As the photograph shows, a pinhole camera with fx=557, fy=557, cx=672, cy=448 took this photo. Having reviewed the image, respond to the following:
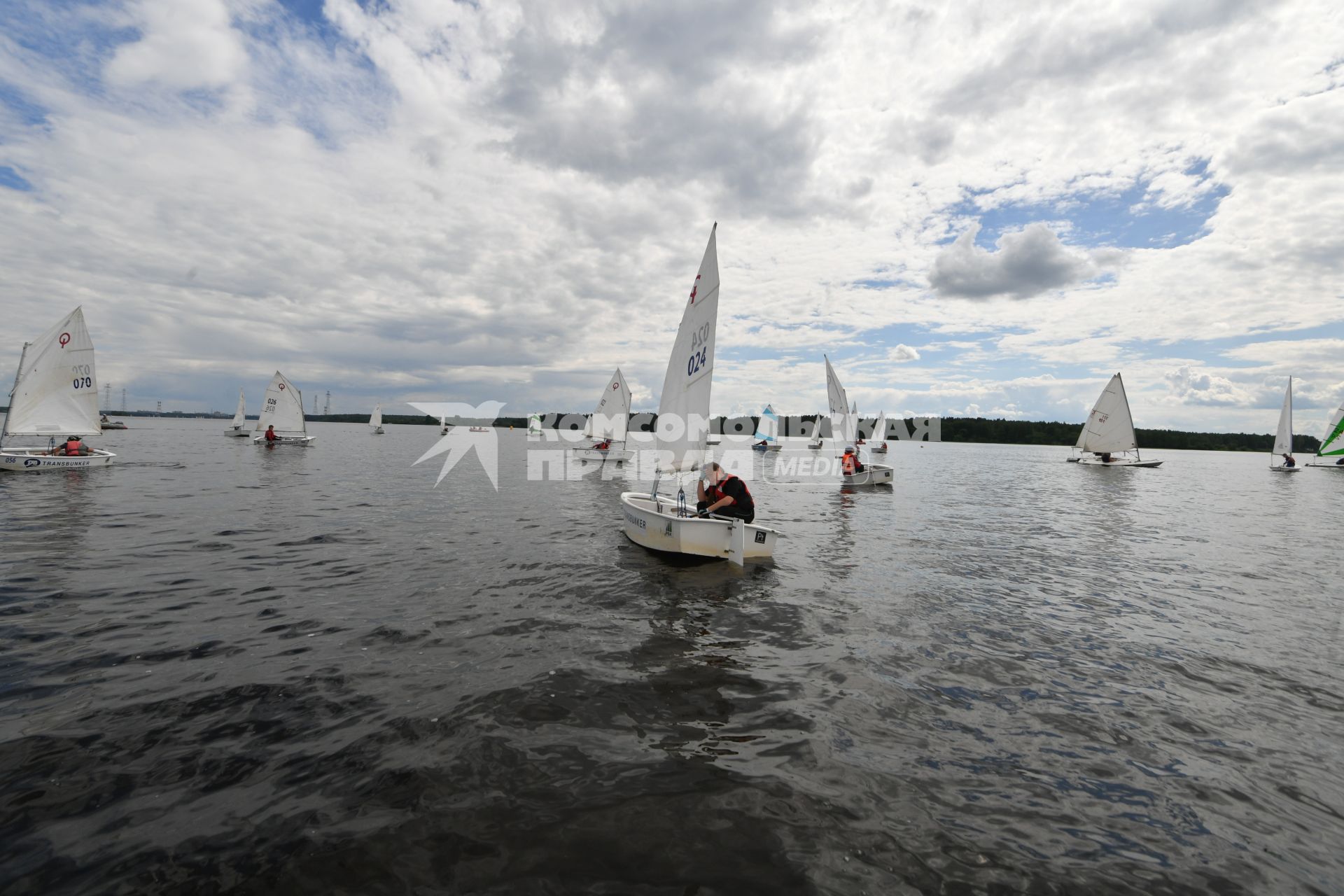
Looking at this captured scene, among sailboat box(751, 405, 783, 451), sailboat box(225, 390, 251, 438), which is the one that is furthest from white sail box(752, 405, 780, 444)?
sailboat box(225, 390, 251, 438)

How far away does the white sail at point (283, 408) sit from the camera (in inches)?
2394

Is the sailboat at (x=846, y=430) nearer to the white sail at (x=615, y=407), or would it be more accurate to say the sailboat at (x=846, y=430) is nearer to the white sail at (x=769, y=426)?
the white sail at (x=615, y=407)

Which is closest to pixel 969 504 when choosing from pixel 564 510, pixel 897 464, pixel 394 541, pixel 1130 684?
pixel 564 510

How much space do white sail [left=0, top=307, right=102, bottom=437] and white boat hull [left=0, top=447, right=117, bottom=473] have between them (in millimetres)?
1369

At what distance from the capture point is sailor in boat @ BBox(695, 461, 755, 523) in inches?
604

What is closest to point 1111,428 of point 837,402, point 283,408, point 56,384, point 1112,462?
point 1112,462

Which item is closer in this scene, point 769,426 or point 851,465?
point 851,465

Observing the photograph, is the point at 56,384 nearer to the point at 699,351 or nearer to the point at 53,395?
the point at 53,395

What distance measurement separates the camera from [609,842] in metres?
4.84

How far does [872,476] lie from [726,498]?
1023 inches

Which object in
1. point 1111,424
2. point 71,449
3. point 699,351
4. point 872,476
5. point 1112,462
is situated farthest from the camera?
point 1112,462

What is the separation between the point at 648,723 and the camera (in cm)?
700

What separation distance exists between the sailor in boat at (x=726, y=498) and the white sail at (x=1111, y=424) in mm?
59961

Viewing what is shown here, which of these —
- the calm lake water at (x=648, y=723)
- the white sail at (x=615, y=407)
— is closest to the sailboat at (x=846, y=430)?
the white sail at (x=615, y=407)
